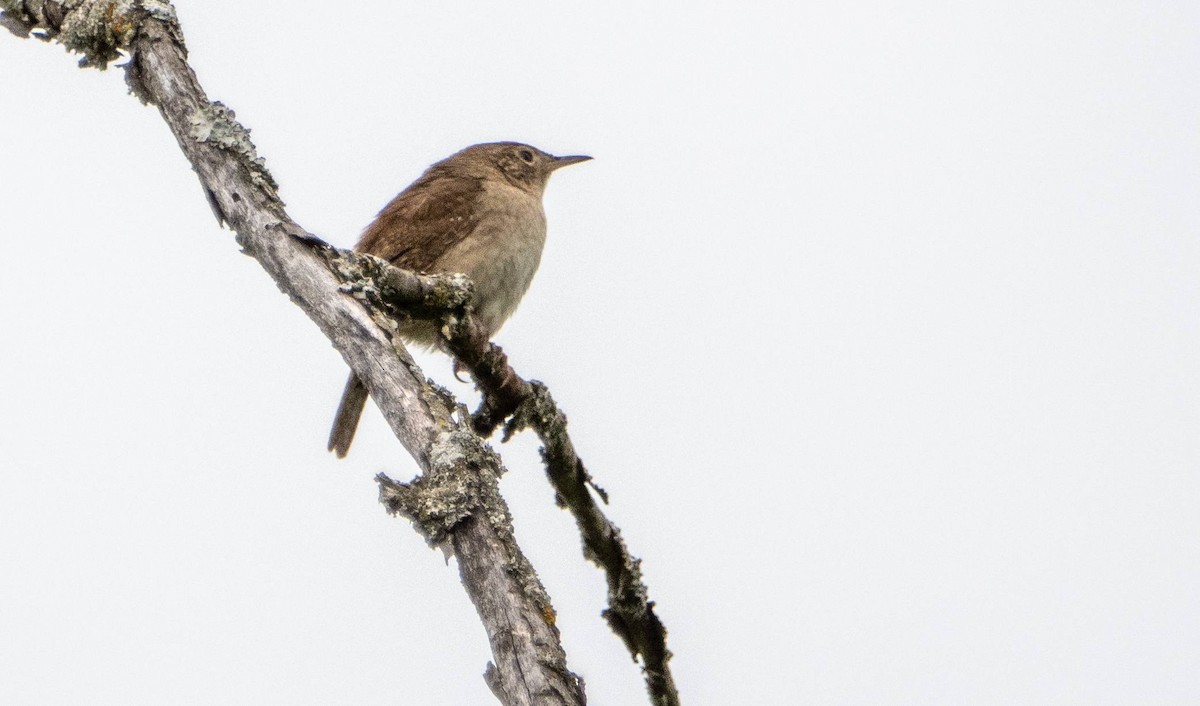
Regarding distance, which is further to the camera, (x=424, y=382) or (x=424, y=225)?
(x=424, y=225)

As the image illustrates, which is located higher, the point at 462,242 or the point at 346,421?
the point at 462,242

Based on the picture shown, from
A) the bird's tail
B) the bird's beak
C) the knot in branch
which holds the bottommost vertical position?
the knot in branch

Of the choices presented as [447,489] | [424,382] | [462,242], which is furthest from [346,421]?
[447,489]

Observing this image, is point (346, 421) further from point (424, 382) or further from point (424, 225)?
point (424, 382)

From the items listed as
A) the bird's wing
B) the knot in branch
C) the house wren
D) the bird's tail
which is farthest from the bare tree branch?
the bird's tail

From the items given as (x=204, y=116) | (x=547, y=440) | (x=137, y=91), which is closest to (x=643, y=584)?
(x=547, y=440)

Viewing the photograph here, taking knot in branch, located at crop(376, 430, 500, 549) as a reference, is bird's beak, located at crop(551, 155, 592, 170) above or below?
above

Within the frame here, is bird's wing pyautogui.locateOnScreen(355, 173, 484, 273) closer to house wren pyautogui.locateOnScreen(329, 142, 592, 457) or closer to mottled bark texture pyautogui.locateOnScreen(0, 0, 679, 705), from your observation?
house wren pyautogui.locateOnScreen(329, 142, 592, 457)
